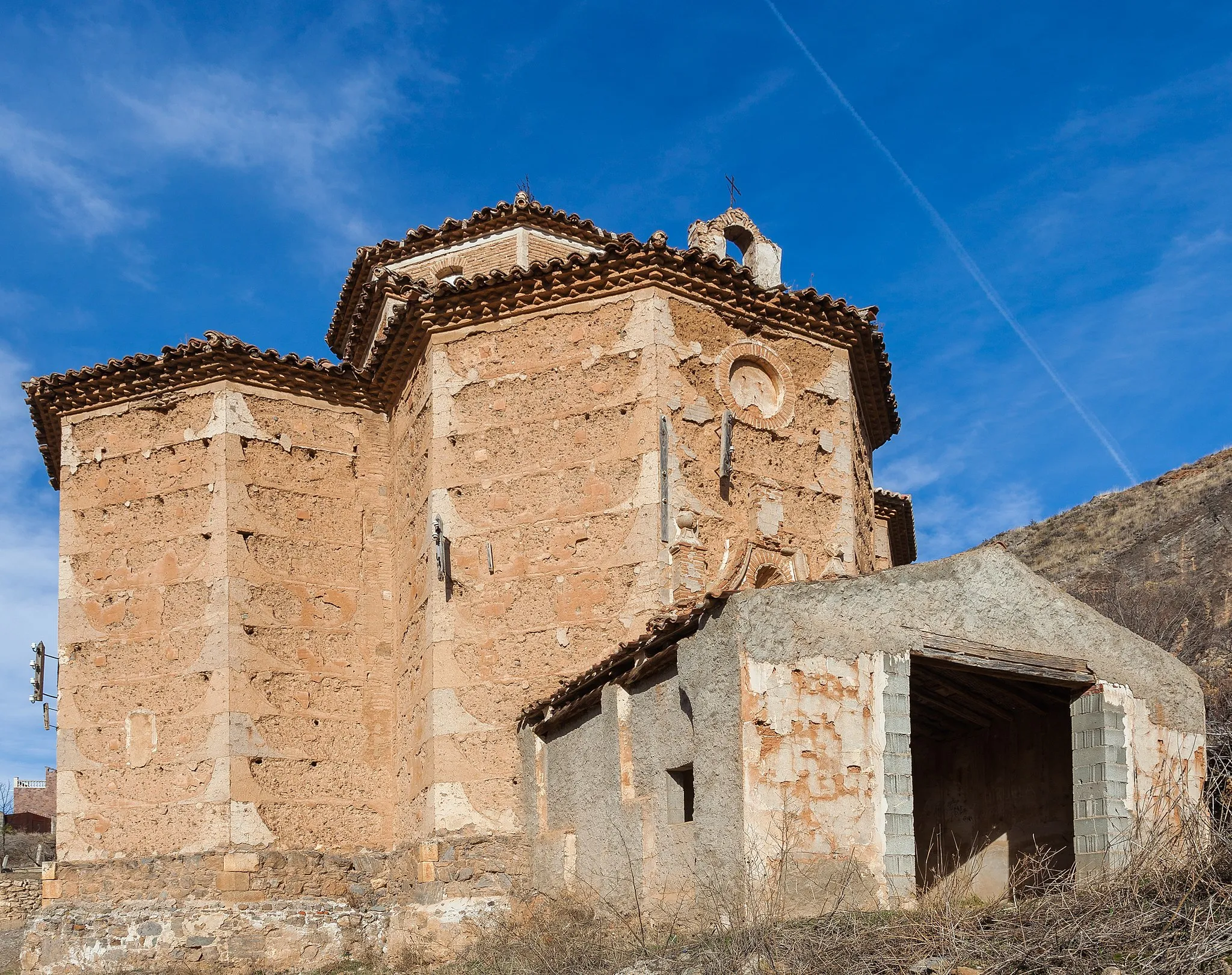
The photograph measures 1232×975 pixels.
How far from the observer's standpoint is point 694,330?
1497 cm

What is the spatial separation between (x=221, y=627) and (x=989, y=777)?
831 centimetres

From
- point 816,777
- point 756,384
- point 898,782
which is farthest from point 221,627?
point 898,782

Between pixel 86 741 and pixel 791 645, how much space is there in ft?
30.2

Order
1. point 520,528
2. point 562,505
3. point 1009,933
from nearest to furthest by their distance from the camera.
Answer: point 1009,933, point 562,505, point 520,528

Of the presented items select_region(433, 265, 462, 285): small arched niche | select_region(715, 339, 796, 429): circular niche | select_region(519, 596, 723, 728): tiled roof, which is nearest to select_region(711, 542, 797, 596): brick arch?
select_region(715, 339, 796, 429): circular niche

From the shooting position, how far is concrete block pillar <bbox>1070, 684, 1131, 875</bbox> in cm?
1051

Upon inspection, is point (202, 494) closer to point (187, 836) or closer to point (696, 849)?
point (187, 836)

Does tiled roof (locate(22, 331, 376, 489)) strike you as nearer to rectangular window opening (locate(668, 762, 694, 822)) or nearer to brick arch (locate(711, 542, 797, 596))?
brick arch (locate(711, 542, 797, 596))

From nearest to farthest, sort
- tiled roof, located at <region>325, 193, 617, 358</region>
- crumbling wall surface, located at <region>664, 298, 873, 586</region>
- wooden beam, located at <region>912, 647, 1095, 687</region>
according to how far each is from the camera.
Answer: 1. wooden beam, located at <region>912, 647, 1095, 687</region>
2. crumbling wall surface, located at <region>664, 298, 873, 586</region>
3. tiled roof, located at <region>325, 193, 617, 358</region>

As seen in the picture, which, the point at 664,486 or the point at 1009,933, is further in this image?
the point at 664,486

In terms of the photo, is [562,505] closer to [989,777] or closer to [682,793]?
[682,793]

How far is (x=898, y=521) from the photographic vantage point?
22.8m

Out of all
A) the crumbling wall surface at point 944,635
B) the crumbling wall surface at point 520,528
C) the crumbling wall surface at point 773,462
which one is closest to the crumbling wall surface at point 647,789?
the crumbling wall surface at point 944,635

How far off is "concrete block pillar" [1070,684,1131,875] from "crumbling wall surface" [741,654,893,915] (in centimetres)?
186
